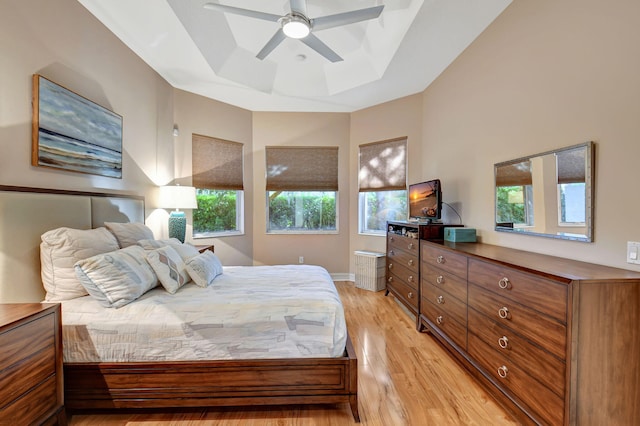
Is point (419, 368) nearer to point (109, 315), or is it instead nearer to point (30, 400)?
point (109, 315)

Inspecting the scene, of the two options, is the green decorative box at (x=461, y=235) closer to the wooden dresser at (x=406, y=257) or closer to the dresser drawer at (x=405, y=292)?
the wooden dresser at (x=406, y=257)

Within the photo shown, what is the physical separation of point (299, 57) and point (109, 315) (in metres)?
3.30

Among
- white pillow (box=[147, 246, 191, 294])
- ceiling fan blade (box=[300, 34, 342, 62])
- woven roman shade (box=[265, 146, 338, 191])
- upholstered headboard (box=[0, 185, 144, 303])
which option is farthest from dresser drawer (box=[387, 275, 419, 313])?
upholstered headboard (box=[0, 185, 144, 303])

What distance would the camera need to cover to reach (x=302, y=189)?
4660 mm

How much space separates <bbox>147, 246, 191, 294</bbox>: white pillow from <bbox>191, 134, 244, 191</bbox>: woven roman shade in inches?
80.6

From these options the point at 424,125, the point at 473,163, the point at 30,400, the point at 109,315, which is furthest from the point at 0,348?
the point at 424,125

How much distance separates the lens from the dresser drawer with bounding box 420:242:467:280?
218 cm

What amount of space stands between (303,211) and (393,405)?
333 centimetres

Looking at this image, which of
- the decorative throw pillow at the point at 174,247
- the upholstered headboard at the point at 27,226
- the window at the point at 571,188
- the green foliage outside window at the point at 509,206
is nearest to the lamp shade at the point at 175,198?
the decorative throw pillow at the point at 174,247

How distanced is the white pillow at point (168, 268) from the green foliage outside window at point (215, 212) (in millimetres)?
1977

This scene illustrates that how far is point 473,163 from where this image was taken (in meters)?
2.92

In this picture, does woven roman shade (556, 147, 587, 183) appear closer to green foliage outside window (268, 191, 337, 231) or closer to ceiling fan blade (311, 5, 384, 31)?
ceiling fan blade (311, 5, 384, 31)

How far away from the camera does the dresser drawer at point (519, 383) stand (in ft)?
4.48

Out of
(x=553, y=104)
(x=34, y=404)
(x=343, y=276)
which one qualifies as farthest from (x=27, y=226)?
(x=343, y=276)
